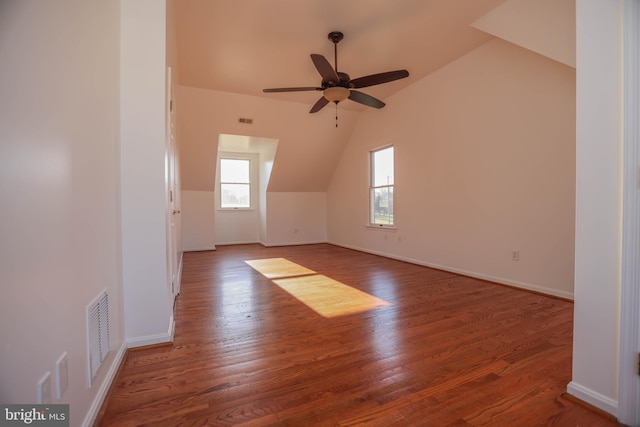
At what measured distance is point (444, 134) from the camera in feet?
13.7

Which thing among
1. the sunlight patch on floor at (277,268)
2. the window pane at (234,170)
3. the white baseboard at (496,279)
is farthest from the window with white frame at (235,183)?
the white baseboard at (496,279)

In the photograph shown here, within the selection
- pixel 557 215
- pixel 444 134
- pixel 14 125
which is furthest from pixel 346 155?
Answer: pixel 14 125

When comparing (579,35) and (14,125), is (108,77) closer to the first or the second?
(14,125)

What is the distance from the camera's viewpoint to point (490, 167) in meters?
3.60

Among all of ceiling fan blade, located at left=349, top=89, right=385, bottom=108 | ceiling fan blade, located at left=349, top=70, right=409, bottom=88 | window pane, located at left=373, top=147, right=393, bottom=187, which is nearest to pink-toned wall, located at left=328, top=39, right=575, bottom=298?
window pane, located at left=373, top=147, right=393, bottom=187

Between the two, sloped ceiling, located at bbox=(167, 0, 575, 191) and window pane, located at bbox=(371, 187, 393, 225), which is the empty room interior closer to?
sloped ceiling, located at bbox=(167, 0, 575, 191)

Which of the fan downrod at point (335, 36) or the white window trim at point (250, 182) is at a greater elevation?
the fan downrod at point (335, 36)

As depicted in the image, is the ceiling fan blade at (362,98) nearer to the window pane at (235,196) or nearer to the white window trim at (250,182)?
the white window trim at (250,182)

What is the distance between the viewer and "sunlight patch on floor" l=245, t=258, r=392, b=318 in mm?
2701

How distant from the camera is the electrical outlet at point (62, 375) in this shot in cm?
95

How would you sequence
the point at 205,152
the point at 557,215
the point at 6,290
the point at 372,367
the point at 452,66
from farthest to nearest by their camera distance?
the point at 205,152
the point at 452,66
the point at 557,215
the point at 372,367
the point at 6,290

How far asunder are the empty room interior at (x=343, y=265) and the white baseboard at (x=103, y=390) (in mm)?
17

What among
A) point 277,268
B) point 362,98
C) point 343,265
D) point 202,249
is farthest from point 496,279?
point 202,249

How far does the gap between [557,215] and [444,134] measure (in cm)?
182
